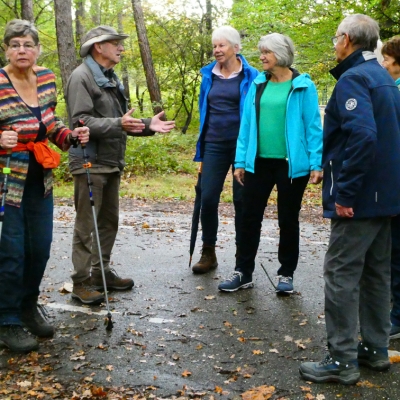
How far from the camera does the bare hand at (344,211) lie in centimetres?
363

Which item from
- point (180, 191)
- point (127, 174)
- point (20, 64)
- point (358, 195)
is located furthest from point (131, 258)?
point (127, 174)

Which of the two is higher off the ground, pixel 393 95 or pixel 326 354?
pixel 393 95

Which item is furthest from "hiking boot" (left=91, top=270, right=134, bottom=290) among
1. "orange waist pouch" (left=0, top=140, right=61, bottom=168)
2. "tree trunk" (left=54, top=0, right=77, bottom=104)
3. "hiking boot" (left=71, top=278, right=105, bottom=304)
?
"tree trunk" (left=54, top=0, right=77, bottom=104)

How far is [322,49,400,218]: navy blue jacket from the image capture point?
354 cm

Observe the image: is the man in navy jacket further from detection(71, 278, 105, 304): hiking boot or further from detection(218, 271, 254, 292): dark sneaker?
detection(71, 278, 105, 304): hiking boot

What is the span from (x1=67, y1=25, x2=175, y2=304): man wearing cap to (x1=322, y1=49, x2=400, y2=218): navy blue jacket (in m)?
2.10

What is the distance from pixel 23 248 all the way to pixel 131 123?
1491 mm

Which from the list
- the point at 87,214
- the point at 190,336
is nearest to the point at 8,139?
the point at 87,214

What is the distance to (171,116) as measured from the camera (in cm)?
2670

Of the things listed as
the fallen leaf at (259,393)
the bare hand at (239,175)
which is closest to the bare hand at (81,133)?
the bare hand at (239,175)

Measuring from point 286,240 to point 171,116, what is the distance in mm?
21565

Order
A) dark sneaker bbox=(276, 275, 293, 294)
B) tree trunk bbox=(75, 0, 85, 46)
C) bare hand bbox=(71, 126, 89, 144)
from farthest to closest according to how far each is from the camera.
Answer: tree trunk bbox=(75, 0, 85, 46), dark sneaker bbox=(276, 275, 293, 294), bare hand bbox=(71, 126, 89, 144)

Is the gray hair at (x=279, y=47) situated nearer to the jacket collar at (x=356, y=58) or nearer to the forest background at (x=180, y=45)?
the jacket collar at (x=356, y=58)

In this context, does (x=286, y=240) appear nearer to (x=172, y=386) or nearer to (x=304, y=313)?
(x=304, y=313)
